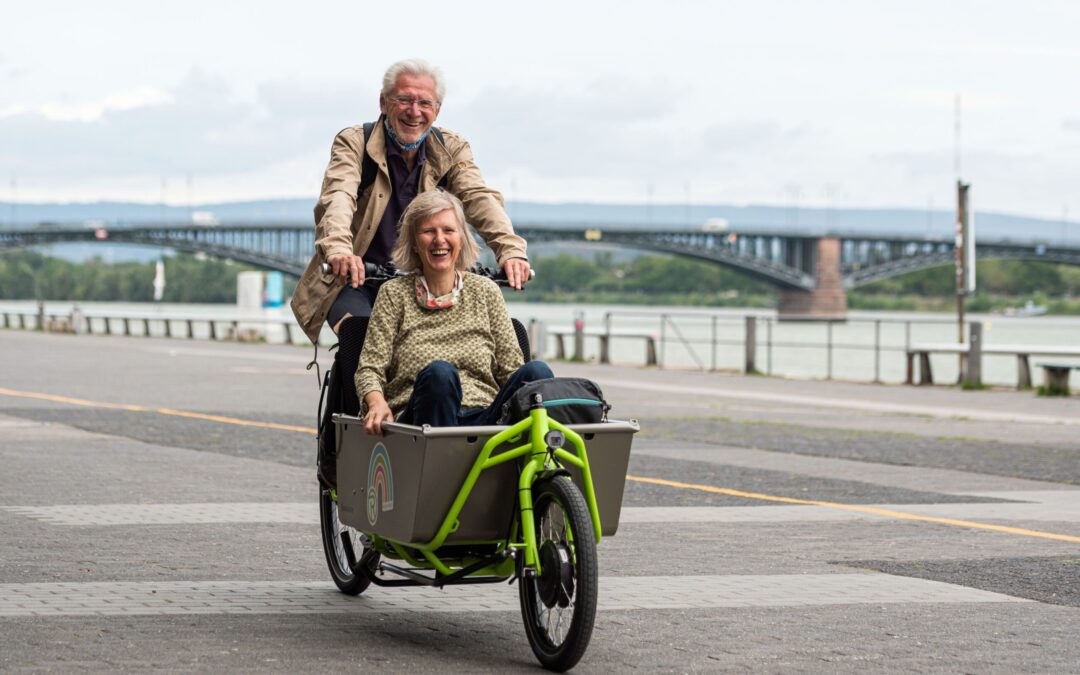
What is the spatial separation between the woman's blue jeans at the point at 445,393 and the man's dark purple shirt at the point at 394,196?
1.15 metres

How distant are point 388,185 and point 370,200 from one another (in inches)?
3.6

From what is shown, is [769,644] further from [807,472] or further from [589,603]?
[807,472]

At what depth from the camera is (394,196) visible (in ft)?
21.9

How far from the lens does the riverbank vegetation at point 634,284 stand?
85375mm

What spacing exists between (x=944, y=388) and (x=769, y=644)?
21903mm

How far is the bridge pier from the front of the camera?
78500 millimetres

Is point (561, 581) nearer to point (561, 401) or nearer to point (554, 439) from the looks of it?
point (554, 439)

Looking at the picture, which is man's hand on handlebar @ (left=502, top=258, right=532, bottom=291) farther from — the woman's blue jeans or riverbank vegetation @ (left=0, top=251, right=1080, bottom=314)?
riverbank vegetation @ (left=0, top=251, right=1080, bottom=314)

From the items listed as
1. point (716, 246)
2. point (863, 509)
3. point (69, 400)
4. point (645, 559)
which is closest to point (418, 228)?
point (645, 559)

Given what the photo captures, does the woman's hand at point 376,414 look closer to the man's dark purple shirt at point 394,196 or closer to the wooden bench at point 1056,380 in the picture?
the man's dark purple shirt at point 394,196

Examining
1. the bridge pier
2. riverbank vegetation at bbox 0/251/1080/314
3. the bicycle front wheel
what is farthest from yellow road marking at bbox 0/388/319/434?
the bridge pier

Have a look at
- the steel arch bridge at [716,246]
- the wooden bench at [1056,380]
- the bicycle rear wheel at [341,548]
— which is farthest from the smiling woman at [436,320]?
the steel arch bridge at [716,246]

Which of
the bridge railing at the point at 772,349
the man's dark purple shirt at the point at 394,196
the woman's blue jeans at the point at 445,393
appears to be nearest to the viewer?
the woman's blue jeans at the point at 445,393

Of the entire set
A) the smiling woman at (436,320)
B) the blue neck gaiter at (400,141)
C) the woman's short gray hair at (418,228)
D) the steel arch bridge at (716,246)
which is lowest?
the smiling woman at (436,320)
